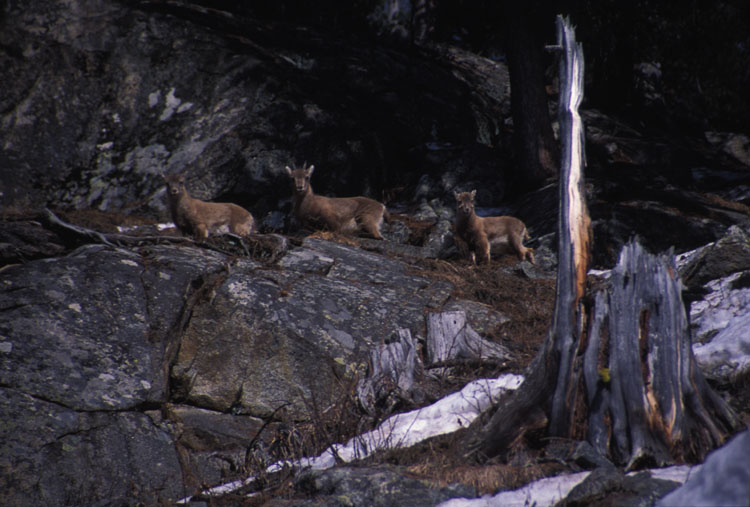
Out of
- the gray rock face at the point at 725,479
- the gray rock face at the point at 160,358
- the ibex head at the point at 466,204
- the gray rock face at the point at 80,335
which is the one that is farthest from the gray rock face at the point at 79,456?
the ibex head at the point at 466,204

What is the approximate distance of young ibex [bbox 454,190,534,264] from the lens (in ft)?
39.4

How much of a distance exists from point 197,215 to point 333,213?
2836mm

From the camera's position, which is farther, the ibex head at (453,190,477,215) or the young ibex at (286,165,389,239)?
the young ibex at (286,165,389,239)

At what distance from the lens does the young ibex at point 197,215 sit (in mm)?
11453

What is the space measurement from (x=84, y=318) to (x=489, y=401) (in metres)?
4.43

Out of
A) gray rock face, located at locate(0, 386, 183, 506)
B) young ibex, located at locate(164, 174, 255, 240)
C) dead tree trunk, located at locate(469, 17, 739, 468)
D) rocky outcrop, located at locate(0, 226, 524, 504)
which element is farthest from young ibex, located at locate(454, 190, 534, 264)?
gray rock face, located at locate(0, 386, 183, 506)

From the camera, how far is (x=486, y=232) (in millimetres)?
12312

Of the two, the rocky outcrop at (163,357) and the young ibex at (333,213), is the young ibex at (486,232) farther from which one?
the rocky outcrop at (163,357)

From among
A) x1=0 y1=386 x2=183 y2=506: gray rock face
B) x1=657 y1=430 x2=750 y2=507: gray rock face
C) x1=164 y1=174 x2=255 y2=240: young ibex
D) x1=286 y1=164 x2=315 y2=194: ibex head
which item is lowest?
x1=0 y1=386 x2=183 y2=506: gray rock face

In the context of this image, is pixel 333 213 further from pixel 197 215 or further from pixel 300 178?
pixel 197 215

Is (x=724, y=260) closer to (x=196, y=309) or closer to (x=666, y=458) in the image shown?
(x=666, y=458)

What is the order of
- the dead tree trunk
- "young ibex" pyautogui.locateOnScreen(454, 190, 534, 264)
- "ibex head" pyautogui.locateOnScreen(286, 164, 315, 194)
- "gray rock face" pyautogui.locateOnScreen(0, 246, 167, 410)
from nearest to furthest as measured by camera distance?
the dead tree trunk < "gray rock face" pyautogui.locateOnScreen(0, 246, 167, 410) < "young ibex" pyautogui.locateOnScreen(454, 190, 534, 264) < "ibex head" pyautogui.locateOnScreen(286, 164, 315, 194)

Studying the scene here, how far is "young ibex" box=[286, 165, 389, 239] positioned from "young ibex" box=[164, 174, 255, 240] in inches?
55.9

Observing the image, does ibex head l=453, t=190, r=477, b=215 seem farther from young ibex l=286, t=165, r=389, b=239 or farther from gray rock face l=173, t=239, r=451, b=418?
gray rock face l=173, t=239, r=451, b=418
